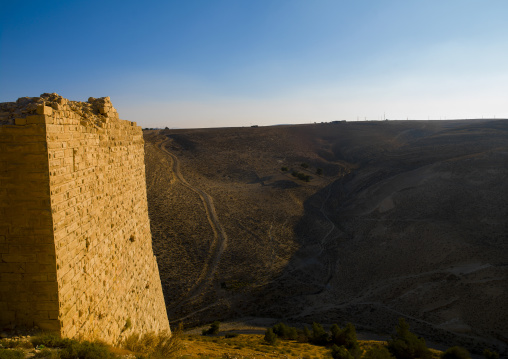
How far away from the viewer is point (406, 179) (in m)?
30.2

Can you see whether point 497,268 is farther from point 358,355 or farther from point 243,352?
point 243,352

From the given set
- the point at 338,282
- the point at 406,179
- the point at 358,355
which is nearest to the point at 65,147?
the point at 358,355

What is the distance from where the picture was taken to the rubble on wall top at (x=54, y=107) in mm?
4078

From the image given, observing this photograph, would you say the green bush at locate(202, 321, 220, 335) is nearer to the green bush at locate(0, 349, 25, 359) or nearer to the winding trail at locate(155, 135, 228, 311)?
the winding trail at locate(155, 135, 228, 311)

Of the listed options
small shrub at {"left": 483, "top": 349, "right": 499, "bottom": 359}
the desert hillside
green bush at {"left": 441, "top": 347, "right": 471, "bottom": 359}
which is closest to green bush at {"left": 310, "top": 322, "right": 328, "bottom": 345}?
the desert hillside

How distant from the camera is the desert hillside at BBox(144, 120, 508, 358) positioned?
14.3 meters

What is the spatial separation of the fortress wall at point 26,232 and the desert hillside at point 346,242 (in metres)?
9.97

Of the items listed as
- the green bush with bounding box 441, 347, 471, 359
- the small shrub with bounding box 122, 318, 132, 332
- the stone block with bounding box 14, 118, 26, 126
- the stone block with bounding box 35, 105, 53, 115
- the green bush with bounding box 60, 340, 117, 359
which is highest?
the stone block with bounding box 35, 105, 53, 115

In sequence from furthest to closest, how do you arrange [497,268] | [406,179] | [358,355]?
[406,179] → [497,268] → [358,355]

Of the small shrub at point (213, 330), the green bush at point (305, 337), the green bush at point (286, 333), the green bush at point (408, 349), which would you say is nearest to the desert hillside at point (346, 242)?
the small shrub at point (213, 330)

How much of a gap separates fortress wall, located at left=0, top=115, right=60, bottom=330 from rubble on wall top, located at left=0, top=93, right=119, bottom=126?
0.66 feet

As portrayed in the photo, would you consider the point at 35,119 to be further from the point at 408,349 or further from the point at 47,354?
the point at 408,349

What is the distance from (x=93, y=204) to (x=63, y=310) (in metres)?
1.68

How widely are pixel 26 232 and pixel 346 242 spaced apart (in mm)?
20496
